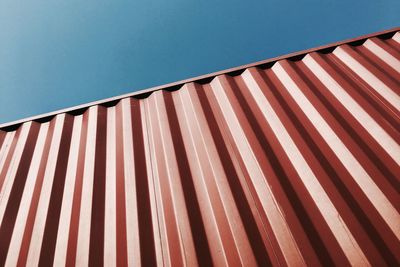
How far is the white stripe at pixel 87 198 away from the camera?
205cm

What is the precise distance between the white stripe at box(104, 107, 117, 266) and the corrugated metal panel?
0.03ft

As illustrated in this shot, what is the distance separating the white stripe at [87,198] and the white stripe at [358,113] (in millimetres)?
2784

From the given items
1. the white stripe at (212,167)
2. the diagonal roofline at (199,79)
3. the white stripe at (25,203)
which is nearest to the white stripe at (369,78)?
the diagonal roofline at (199,79)

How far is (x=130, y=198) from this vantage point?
2.40 metres

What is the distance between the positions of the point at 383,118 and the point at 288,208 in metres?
1.60

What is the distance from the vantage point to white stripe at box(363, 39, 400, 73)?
3586 mm

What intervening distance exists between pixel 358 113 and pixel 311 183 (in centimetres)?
120

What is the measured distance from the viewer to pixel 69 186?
104 inches

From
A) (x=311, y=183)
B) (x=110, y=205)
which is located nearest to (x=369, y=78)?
(x=311, y=183)

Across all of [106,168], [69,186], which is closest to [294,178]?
[106,168]

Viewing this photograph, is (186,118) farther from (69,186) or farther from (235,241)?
(235,241)

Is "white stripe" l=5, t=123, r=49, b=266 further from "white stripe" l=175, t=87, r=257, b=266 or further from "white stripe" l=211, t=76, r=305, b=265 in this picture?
"white stripe" l=211, t=76, r=305, b=265

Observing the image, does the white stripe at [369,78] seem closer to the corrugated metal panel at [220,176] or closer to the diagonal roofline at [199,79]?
the corrugated metal panel at [220,176]

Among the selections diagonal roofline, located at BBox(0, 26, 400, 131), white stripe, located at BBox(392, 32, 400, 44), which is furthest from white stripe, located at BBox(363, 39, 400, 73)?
white stripe, located at BBox(392, 32, 400, 44)
